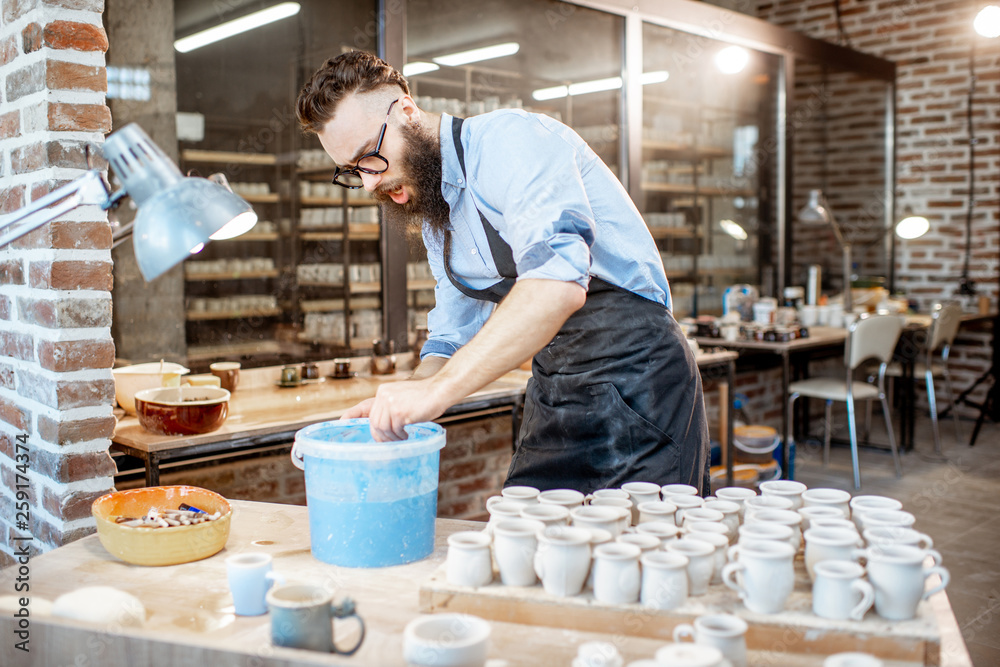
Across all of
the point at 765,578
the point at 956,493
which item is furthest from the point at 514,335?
the point at 956,493

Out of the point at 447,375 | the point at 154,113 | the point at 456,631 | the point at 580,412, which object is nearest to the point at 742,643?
the point at 456,631

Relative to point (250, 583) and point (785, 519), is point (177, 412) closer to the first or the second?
point (250, 583)

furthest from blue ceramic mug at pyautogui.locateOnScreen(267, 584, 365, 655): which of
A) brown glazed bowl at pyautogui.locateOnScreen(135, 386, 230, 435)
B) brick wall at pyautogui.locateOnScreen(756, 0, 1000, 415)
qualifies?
brick wall at pyautogui.locateOnScreen(756, 0, 1000, 415)

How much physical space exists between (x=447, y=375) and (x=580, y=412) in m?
0.49

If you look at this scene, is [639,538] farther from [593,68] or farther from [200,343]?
[593,68]

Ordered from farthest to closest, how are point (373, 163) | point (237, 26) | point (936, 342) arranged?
1. point (936, 342)
2. point (237, 26)
3. point (373, 163)

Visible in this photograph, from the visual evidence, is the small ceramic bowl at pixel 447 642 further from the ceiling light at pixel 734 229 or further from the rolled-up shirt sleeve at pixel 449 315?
the ceiling light at pixel 734 229

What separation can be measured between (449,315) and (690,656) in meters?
1.17

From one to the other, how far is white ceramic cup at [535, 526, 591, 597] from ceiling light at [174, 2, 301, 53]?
3365 mm

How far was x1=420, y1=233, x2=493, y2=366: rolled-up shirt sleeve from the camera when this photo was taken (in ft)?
6.48

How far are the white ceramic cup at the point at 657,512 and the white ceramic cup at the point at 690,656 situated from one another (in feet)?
1.18

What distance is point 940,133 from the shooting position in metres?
6.40

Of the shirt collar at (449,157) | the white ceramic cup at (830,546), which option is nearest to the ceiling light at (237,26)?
the shirt collar at (449,157)

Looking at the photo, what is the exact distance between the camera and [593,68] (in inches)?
200
